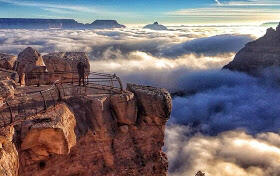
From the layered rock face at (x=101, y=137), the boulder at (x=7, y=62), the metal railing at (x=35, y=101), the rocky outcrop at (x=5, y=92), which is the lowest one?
the layered rock face at (x=101, y=137)

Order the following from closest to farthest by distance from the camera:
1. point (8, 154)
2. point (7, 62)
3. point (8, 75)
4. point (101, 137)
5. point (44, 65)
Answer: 1. point (8, 154)
2. point (101, 137)
3. point (8, 75)
4. point (7, 62)
5. point (44, 65)

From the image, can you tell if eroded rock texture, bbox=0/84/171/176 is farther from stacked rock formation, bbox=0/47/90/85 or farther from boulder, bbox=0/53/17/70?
boulder, bbox=0/53/17/70

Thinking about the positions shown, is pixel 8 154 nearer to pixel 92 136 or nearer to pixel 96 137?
pixel 92 136

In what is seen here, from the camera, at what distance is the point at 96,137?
20531mm

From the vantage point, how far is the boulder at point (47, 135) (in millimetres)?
17219

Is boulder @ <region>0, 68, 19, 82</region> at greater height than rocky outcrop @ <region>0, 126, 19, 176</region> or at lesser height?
greater

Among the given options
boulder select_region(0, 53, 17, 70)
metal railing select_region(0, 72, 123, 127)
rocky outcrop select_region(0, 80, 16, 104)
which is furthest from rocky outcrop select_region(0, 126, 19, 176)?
boulder select_region(0, 53, 17, 70)

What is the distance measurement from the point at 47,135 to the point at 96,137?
3925 millimetres

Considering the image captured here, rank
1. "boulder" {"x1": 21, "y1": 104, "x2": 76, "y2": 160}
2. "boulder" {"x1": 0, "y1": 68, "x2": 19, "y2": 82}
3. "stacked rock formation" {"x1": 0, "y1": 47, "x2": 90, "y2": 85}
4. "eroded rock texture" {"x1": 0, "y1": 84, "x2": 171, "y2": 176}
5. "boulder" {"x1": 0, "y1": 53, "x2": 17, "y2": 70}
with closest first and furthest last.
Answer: "boulder" {"x1": 21, "y1": 104, "x2": 76, "y2": 160}
"eroded rock texture" {"x1": 0, "y1": 84, "x2": 171, "y2": 176}
"boulder" {"x1": 0, "y1": 68, "x2": 19, "y2": 82}
"boulder" {"x1": 0, "y1": 53, "x2": 17, "y2": 70}
"stacked rock formation" {"x1": 0, "y1": 47, "x2": 90, "y2": 85}

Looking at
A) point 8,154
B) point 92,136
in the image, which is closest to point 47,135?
point 8,154

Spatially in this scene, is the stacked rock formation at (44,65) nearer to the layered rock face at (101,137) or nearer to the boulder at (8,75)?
the boulder at (8,75)

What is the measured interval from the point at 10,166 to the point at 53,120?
127 inches

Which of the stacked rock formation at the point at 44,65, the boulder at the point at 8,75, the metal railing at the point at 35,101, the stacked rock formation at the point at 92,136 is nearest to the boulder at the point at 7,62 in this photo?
the stacked rock formation at the point at 44,65

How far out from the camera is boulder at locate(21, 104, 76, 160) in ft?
56.5
